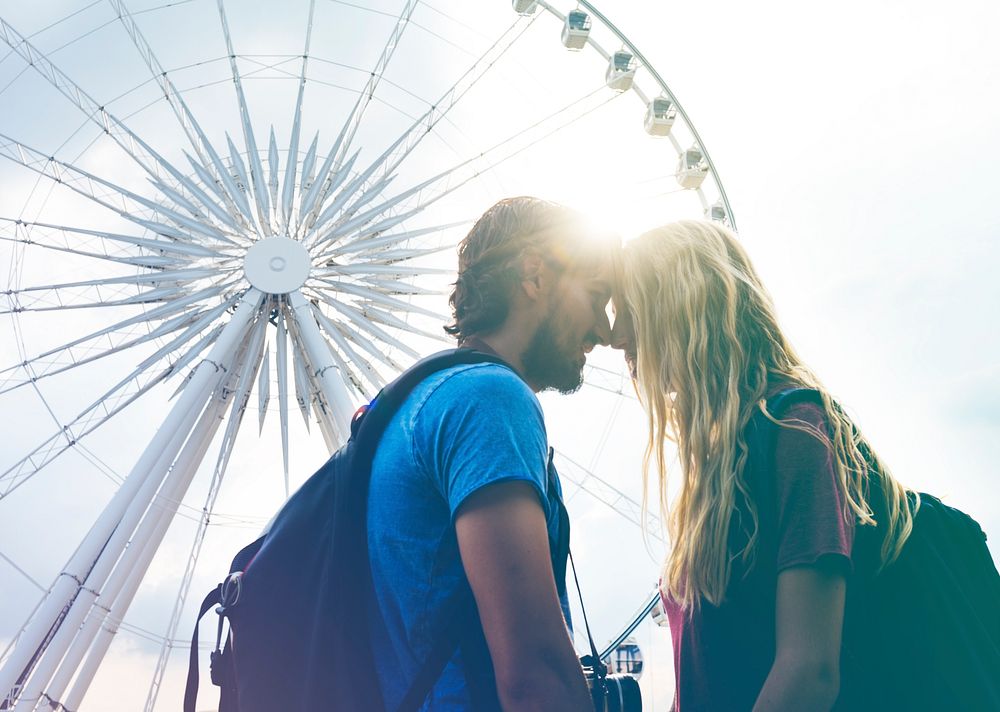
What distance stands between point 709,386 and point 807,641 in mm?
751

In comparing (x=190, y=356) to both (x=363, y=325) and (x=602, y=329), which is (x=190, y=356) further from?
(x=602, y=329)

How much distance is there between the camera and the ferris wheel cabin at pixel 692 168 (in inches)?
533

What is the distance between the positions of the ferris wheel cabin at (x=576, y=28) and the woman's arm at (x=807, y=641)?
13307 mm

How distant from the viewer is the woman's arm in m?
1.64

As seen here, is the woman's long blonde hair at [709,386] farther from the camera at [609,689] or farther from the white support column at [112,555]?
the white support column at [112,555]

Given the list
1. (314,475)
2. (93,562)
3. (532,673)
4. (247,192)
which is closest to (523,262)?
(314,475)

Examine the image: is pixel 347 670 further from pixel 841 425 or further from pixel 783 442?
pixel 841 425

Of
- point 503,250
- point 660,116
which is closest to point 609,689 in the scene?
point 503,250

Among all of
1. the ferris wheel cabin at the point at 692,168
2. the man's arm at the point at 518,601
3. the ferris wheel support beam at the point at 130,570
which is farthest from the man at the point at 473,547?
the ferris wheel cabin at the point at 692,168

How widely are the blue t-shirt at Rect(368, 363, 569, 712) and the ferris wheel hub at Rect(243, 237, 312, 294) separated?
380 inches

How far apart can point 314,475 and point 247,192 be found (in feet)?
35.7

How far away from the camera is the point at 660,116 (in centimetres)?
1352

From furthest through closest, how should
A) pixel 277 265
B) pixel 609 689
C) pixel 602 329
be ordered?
pixel 277 265 → pixel 602 329 → pixel 609 689

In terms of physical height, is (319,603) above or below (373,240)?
below
